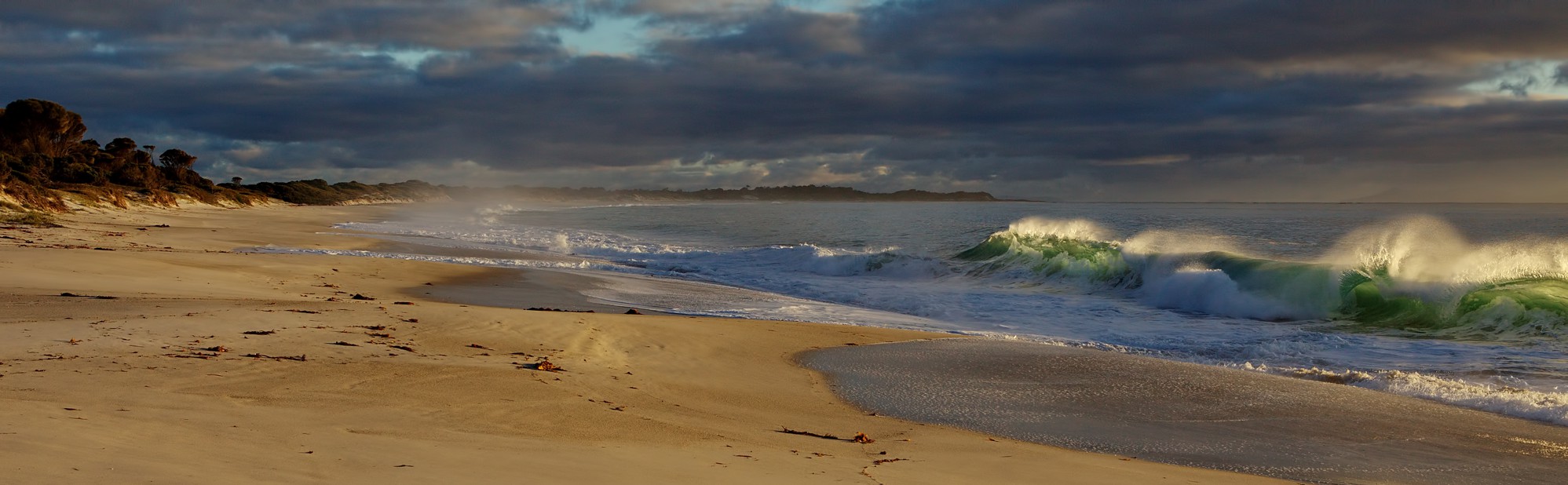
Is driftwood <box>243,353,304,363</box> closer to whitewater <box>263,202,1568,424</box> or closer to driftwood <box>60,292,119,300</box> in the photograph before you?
driftwood <box>60,292,119,300</box>

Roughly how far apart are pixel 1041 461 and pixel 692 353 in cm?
468

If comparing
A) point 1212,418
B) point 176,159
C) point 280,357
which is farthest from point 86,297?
point 176,159

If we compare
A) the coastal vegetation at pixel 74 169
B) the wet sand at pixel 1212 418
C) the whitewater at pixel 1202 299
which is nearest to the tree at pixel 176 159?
the coastal vegetation at pixel 74 169

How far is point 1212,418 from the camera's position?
24.4 feet

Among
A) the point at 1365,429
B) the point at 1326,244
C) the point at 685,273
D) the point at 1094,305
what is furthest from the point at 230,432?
the point at 1326,244

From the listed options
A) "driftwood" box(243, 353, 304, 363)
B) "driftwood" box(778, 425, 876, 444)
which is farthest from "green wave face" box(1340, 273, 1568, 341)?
"driftwood" box(243, 353, 304, 363)

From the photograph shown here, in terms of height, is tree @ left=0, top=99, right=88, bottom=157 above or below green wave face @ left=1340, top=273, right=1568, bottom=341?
above

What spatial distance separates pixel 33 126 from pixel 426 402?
6775 cm

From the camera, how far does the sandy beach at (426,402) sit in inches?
167

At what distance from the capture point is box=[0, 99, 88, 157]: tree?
181 feet

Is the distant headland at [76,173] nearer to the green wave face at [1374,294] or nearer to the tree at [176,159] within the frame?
the tree at [176,159]

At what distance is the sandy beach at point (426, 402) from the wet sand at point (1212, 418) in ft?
1.70

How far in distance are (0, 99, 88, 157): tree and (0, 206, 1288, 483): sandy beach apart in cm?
5712

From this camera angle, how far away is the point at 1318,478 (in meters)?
5.77
